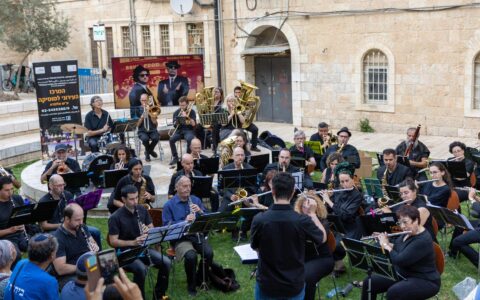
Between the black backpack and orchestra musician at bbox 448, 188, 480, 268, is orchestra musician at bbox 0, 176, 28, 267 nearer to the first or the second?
the black backpack

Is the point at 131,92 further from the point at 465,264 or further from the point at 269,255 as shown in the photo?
the point at 269,255

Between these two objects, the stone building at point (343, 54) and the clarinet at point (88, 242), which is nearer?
the clarinet at point (88, 242)

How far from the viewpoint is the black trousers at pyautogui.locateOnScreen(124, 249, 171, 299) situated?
780 centimetres

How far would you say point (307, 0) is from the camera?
65.4 ft

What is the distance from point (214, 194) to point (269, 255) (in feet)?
15.9

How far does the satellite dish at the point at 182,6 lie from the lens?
74.6 feet

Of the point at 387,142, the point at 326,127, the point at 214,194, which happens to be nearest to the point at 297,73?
the point at 387,142

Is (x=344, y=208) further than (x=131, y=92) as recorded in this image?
No

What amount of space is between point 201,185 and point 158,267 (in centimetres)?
191

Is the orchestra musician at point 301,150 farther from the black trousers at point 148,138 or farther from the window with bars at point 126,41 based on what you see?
the window with bars at point 126,41

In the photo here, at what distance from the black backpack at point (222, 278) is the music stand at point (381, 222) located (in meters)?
1.95

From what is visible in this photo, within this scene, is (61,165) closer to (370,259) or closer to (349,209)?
(349,209)

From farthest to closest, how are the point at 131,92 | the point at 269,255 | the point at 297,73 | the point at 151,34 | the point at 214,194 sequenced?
1. the point at 151,34
2. the point at 297,73
3. the point at 131,92
4. the point at 214,194
5. the point at 269,255

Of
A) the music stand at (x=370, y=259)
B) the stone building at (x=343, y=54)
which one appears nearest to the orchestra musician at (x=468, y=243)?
the music stand at (x=370, y=259)
